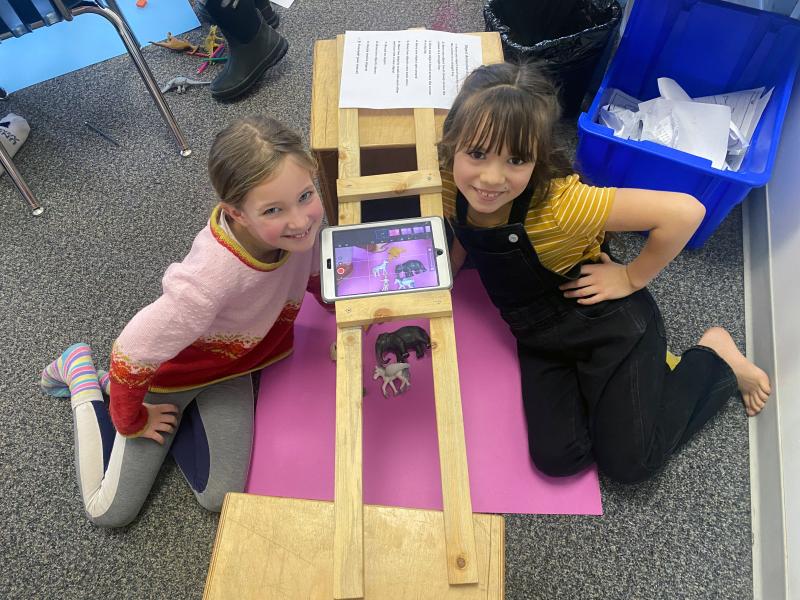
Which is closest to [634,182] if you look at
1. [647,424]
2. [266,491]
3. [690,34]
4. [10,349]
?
[690,34]

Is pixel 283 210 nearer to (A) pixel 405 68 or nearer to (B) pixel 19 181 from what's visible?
(A) pixel 405 68

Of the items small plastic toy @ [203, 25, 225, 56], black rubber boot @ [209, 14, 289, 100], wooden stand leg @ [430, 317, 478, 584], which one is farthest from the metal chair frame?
wooden stand leg @ [430, 317, 478, 584]

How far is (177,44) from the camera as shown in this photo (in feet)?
5.23

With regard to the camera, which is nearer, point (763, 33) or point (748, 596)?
point (748, 596)

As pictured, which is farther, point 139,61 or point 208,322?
point 139,61

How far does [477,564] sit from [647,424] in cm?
42

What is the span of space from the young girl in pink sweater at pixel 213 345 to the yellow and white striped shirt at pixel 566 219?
1.01ft

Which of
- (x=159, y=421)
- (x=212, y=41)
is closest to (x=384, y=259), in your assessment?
(x=159, y=421)

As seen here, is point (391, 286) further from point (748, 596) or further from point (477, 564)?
point (748, 596)

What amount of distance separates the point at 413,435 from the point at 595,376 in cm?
33

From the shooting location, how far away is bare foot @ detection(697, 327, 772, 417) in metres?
0.96

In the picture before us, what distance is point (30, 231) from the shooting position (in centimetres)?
131

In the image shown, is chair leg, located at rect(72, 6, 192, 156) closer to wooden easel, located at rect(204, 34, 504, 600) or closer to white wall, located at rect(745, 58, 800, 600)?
wooden easel, located at rect(204, 34, 504, 600)

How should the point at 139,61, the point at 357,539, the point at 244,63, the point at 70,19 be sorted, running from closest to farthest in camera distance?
the point at 357,539 → the point at 70,19 → the point at 139,61 → the point at 244,63
